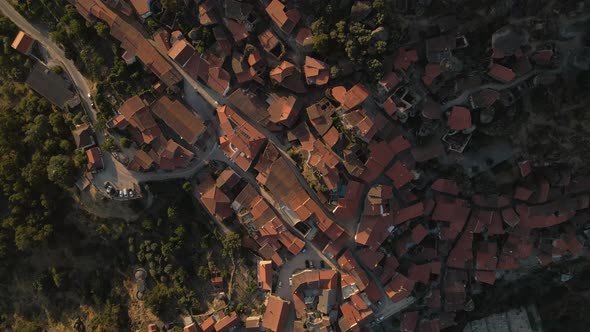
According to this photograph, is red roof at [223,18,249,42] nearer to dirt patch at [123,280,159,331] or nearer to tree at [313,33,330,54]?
tree at [313,33,330,54]

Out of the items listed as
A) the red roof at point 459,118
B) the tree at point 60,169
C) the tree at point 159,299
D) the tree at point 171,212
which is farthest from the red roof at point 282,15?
the tree at point 159,299

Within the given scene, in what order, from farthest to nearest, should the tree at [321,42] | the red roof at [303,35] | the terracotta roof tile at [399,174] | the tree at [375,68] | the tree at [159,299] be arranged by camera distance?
→ the tree at [159,299] → the terracotta roof tile at [399,174] → the red roof at [303,35] → the tree at [375,68] → the tree at [321,42]

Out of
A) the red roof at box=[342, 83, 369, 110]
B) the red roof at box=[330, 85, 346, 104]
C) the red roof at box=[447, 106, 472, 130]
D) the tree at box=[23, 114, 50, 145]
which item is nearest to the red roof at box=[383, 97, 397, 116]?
the red roof at box=[342, 83, 369, 110]

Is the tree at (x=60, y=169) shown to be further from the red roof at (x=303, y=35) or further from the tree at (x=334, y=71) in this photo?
the tree at (x=334, y=71)

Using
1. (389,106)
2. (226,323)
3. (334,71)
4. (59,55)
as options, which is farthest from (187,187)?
(389,106)

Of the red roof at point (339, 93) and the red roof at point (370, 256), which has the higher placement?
the red roof at point (339, 93)

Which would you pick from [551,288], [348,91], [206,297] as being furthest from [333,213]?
[551,288]
